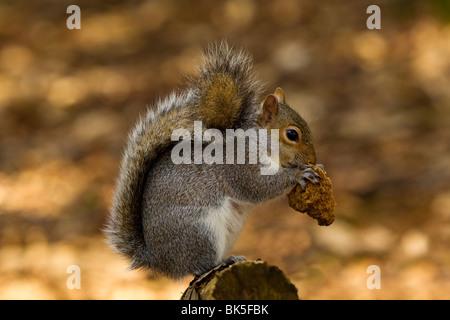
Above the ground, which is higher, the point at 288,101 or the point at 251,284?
the point at 288,101

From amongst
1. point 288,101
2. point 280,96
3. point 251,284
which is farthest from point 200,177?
point 288,101

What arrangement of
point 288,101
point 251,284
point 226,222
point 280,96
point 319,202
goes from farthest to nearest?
point 288,101
point 280,96
point 226,222
point 319,202
point 251,284

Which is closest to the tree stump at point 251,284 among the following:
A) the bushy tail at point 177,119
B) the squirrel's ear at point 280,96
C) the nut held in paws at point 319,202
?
the nut held in paws at point 319,202

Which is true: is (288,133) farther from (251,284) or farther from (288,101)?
(288,101)

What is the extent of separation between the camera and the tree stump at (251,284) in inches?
64.2

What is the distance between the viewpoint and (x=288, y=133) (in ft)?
7.79

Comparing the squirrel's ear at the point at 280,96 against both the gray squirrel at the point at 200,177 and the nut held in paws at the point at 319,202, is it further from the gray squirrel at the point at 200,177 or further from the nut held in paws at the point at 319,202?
the nut held in paws at the point at 319,202

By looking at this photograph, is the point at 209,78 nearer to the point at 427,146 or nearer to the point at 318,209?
the point at 318,209

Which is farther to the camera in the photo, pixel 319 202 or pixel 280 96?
pixel 280 96

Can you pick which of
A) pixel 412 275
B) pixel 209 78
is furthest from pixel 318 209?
pixel 412 275

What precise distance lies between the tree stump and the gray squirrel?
0.62 m

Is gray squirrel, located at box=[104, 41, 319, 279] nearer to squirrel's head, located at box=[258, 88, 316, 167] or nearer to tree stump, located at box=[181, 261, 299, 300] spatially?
squirrel's head, located at box=[258, 88, 316, 167]

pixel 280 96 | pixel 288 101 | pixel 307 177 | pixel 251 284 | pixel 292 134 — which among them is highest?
pixel 288 101

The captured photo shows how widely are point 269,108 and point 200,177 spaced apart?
355 millimetres
